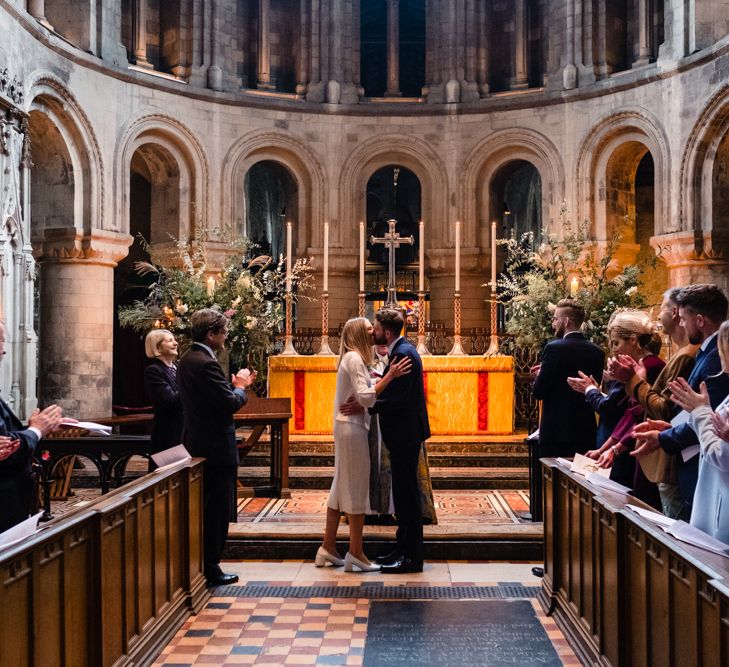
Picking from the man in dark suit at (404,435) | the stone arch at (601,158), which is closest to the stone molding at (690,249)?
the stone arch at (601,158)

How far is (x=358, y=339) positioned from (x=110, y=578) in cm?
240

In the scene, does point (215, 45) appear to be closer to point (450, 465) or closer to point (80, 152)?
point (80, 152)

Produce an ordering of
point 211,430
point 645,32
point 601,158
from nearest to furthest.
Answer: point 211,430
point 645,32
point 601,158

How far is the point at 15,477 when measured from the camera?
3.95 m

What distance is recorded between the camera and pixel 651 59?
13.3 metres

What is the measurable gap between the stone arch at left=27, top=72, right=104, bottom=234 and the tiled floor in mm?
7140

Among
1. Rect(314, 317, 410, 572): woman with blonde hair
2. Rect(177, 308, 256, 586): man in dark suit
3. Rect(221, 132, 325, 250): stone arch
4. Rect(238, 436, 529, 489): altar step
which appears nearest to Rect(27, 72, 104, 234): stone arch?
Rect(221, 132, 325, 250): stone arch

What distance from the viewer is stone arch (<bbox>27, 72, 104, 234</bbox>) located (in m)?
11.5

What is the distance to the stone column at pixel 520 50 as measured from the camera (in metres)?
14.3

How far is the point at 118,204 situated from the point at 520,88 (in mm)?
6070

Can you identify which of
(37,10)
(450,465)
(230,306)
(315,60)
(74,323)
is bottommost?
(450,465)

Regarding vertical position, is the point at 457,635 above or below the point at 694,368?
below

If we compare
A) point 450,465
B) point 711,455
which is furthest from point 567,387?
point 450,465

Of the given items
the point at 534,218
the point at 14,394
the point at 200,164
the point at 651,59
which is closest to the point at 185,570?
the point at 14,394
